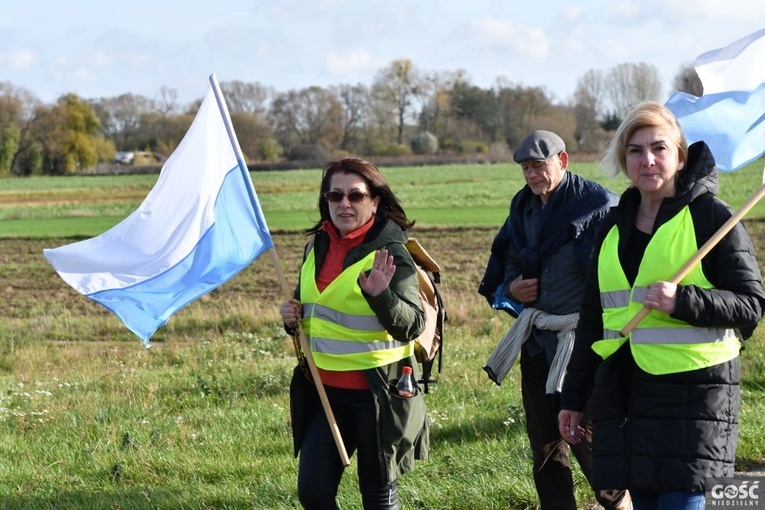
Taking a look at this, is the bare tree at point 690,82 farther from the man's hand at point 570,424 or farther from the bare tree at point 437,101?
the bare tree at point 437,101

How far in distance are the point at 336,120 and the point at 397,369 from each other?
115175mm

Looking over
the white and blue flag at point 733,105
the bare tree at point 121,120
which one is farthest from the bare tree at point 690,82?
the bare tree at point 121,120

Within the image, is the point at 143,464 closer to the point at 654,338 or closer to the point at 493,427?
the point at 493,427

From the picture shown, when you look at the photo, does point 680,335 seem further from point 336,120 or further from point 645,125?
point 336,120

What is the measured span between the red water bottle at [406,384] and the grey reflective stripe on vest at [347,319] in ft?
0.72

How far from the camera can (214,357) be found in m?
10.0

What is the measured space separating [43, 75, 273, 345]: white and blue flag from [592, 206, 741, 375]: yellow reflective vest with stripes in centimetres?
198

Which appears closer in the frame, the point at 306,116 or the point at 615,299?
the point at 615,299

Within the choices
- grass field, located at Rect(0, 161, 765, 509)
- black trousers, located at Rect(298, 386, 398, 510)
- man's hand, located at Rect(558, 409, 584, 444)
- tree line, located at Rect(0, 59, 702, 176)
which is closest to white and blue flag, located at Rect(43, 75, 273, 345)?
black trousers, located at Rect(298, 386, 398, 510)

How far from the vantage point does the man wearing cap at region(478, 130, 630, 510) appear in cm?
482

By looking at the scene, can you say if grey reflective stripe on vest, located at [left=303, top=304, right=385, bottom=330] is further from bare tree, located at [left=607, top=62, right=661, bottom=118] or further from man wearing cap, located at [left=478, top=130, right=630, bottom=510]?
bare tree, located at [left=607, top=62, right=661, bottom=118]

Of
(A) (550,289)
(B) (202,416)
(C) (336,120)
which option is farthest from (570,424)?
(C) (336,120)

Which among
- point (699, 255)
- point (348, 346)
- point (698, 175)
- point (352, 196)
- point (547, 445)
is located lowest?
point (547, 445)

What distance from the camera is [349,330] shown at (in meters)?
4.33
